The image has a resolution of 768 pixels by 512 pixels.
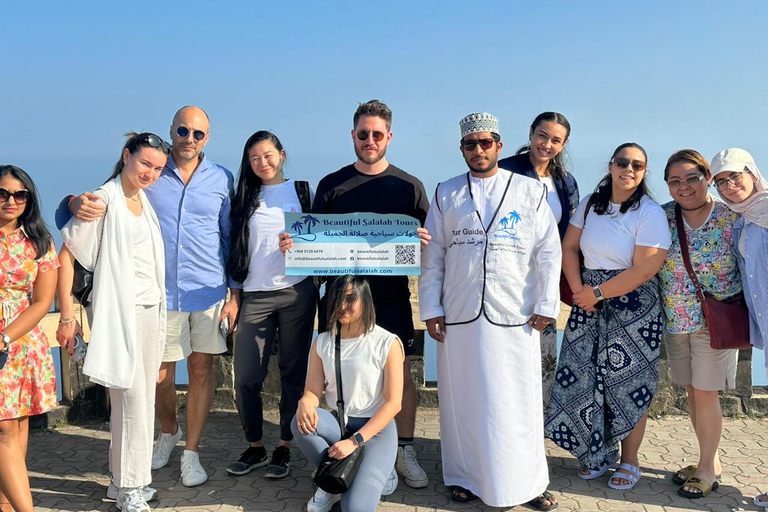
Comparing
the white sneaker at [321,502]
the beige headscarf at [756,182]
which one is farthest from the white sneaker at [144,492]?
the beige headscarf at [756,182]

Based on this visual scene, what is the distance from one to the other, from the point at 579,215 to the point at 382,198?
1.37m

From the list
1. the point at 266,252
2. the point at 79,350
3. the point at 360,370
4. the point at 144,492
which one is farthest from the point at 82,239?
the point at 360,370

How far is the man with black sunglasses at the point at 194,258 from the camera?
4.84 meters

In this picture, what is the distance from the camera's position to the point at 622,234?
15.1 ft

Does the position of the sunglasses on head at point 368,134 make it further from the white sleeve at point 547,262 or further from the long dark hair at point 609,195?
the long dark hair at point 609,195

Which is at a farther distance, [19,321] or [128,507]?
[128,507]

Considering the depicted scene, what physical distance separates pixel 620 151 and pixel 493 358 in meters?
1.64

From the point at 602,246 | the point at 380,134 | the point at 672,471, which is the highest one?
the point at 380,134

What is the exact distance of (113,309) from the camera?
427 cm

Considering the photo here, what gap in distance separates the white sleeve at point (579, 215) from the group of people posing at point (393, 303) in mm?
16

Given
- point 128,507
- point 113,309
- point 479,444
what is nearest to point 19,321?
point 113,309

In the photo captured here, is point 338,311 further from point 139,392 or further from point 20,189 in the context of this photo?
point 20,189

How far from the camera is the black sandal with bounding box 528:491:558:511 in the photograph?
447 cm

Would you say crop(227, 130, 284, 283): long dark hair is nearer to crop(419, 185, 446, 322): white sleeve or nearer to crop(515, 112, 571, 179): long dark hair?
crop(419, 185, 446, 322): white sleeve
